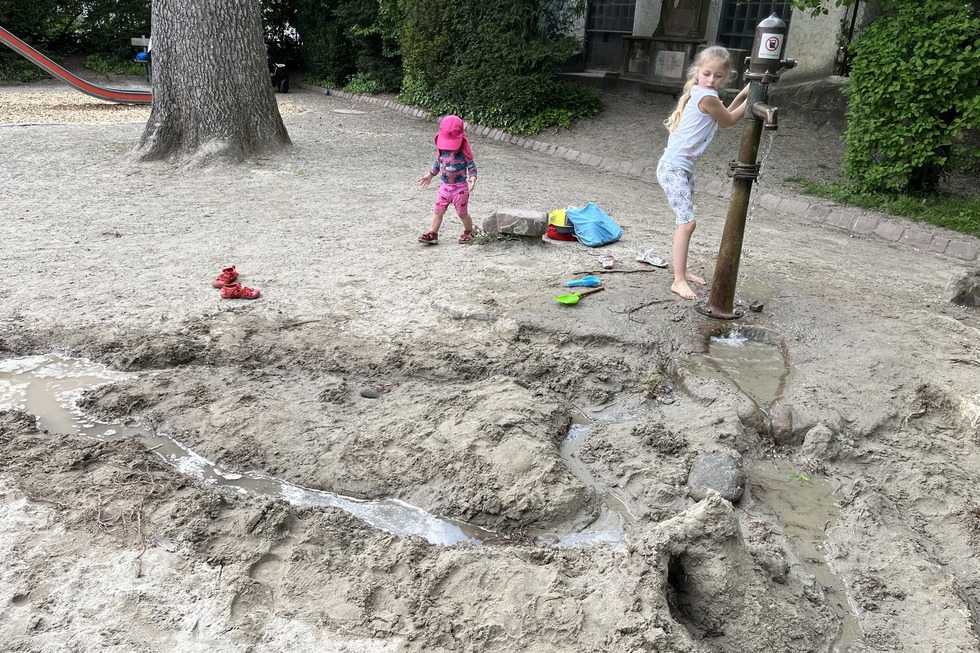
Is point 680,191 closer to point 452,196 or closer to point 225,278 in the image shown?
point 452,196

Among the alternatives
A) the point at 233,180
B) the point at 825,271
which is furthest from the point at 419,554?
the point at 233,180

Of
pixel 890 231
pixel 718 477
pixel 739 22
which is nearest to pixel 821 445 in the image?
pixel 718 477

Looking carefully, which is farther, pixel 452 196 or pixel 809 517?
pixel 452 196

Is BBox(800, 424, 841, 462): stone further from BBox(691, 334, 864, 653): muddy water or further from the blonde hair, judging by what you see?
the blonde hair

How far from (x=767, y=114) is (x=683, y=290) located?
132 centimetres

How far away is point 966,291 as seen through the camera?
5.08 m

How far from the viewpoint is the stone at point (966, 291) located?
505 cm

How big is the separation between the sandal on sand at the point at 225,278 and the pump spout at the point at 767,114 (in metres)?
3.48

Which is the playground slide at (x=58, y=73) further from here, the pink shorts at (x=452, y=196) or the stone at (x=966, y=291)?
the stone at (x=966, y=291)

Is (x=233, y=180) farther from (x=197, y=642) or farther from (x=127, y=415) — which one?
(x=197, y=642)

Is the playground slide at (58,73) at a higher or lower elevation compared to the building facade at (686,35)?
lower

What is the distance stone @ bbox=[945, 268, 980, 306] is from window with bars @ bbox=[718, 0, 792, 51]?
32.3ft

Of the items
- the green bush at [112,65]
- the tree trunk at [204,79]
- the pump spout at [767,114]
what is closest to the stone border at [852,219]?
the pump spout at [767,114]

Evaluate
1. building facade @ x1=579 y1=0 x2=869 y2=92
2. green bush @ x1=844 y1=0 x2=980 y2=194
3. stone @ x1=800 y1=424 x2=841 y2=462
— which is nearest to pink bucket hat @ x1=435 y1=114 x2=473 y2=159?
stone @ x1=800 y1=424 x2=841 y2=462
